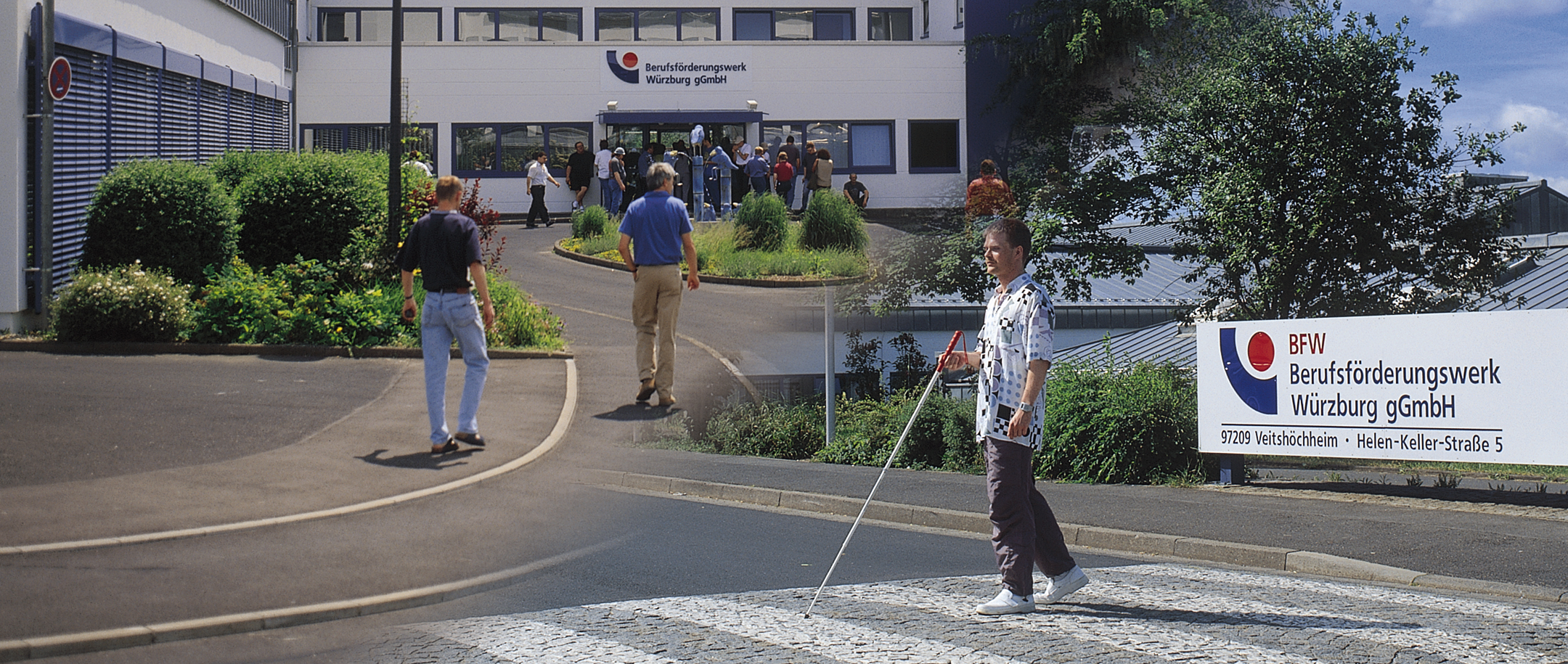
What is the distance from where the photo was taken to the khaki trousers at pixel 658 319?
6086 millimetres

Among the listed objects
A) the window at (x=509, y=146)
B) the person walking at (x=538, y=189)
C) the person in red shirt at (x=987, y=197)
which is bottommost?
the person in red shirt at (x=987, y=197)

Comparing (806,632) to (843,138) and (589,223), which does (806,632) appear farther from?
(843,138)

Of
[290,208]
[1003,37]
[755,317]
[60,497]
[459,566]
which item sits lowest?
[459,566]

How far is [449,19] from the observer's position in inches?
1158

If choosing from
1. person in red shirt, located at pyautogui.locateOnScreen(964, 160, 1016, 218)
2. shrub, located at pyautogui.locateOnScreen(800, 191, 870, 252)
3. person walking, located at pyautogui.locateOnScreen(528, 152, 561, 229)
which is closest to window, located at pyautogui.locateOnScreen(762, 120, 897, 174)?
person in red shirt, located at pyautogui.locateOnScreen(964, 160, 1016, 218)

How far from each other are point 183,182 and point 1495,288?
13.1 meters

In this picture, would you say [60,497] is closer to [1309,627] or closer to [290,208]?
[1309,627]

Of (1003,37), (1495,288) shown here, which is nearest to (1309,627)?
(1495,288)

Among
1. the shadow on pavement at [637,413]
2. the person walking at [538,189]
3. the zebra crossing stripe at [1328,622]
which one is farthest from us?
the person walking at [538,189]

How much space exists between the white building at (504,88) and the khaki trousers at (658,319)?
13.1ft

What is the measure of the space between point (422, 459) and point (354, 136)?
1493 centimetres

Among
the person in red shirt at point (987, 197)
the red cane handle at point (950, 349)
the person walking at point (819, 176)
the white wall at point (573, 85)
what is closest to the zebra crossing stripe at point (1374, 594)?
the red cane handle at point (950, 349)

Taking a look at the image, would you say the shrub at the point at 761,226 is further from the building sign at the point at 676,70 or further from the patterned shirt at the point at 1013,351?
the building sign at the point at 676,70

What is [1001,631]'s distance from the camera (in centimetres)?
490
